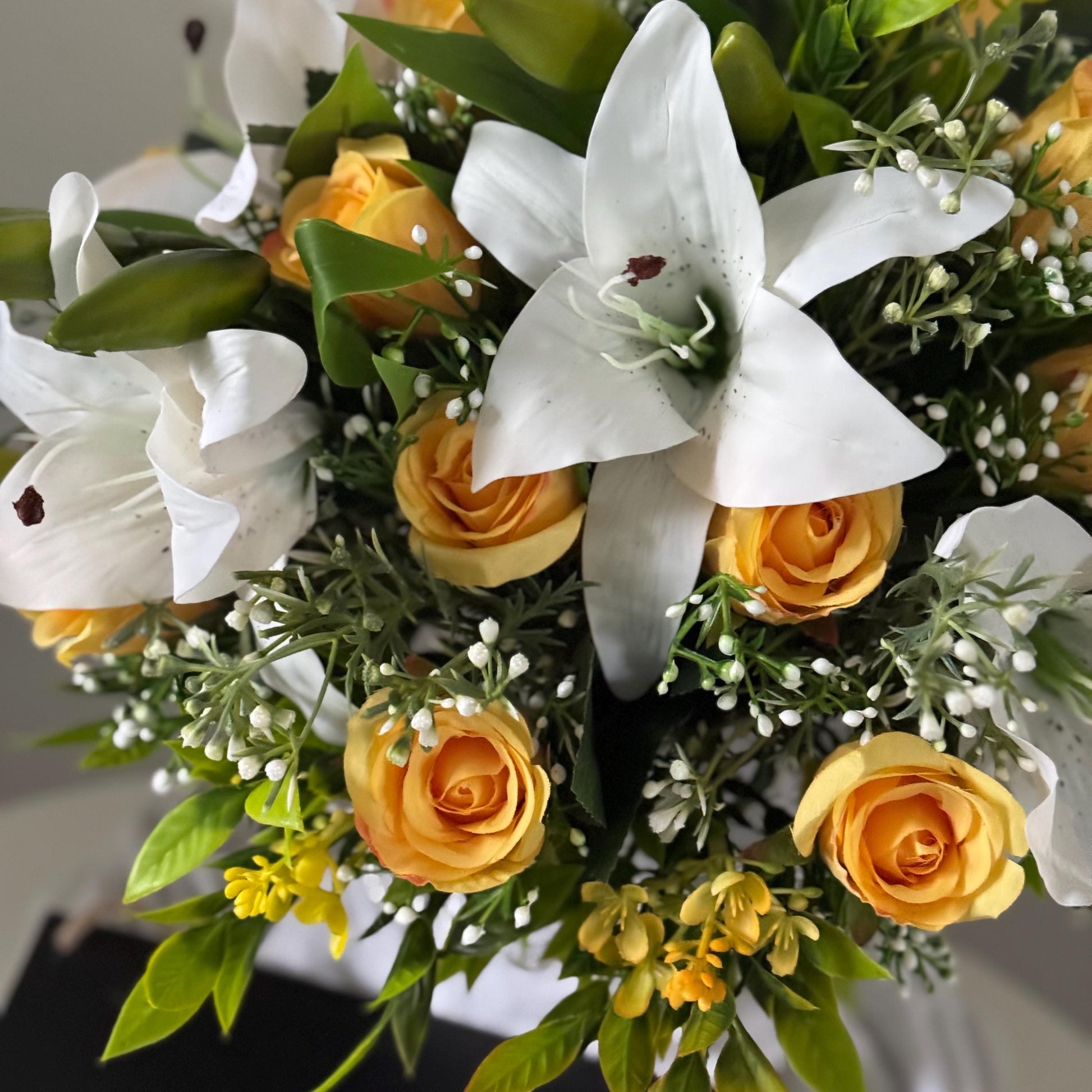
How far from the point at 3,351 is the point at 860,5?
0.52 m

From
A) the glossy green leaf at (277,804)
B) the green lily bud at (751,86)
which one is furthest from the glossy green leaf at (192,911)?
the green lily bud at (751,86)

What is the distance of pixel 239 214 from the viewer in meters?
0.60

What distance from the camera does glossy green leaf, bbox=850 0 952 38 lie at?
471mm

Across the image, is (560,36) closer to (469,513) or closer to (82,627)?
(469,513)

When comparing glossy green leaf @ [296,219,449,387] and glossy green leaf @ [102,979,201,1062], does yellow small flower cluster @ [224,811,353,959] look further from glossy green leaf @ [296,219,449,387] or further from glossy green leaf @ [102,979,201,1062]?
glossy green leaf @ [296,219,449,387]

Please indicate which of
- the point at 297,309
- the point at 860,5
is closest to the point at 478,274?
the point at 297,309

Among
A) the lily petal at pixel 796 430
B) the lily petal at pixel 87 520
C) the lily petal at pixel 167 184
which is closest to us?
the lily petal at pixel 796 430

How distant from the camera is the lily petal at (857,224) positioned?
1.48 ft

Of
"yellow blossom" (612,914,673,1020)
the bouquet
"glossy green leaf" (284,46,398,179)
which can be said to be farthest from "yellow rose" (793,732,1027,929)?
"glossy green leaf" (284,46,398,179)

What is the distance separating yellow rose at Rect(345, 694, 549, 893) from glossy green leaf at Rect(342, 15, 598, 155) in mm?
331

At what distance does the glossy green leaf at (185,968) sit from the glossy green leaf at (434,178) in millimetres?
462

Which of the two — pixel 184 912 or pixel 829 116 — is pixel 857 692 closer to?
pixel 829 116

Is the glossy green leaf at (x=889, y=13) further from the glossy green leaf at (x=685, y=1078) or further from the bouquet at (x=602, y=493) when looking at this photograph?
the glossy green leaf at (x=685, y=1078)

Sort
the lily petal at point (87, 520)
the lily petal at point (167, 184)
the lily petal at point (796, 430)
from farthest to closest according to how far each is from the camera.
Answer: the lily petal at point (167, 184)
the lily petal at point (87, 520)
the lily petal at point (796, 430)
